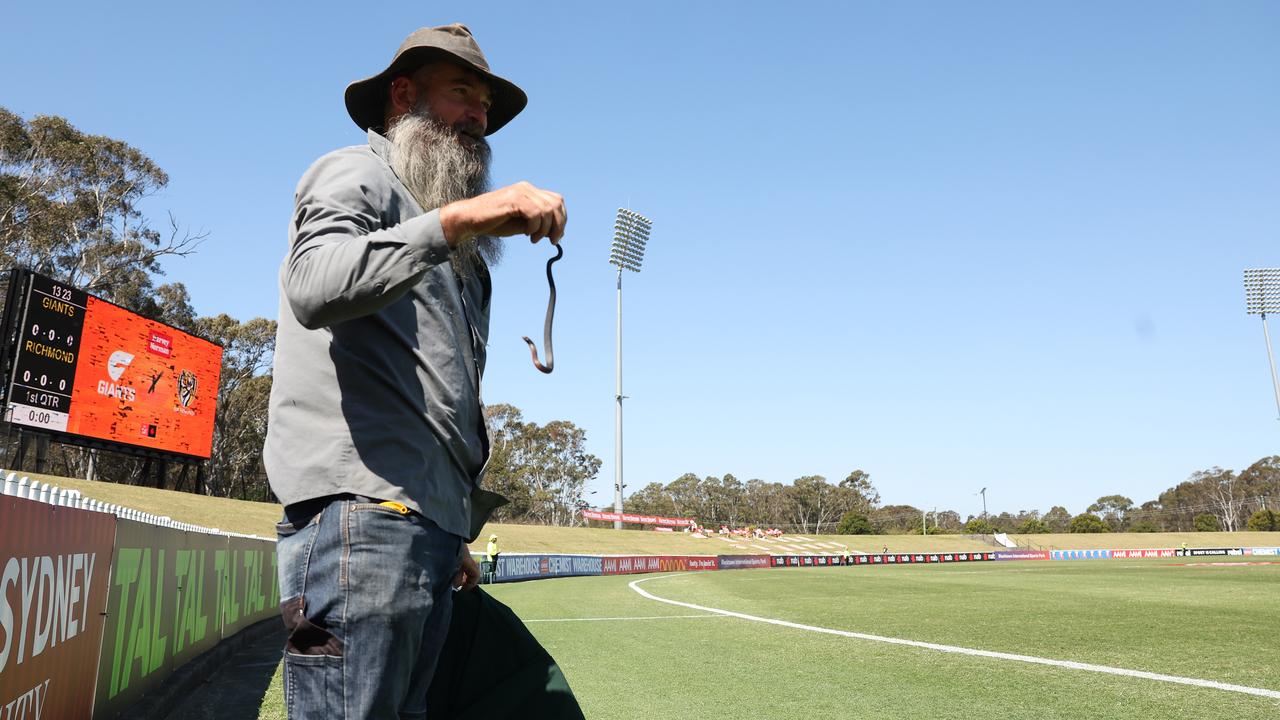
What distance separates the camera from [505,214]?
1.42 metres

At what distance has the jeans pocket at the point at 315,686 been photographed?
1358mm

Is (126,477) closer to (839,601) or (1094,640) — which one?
(839,601)

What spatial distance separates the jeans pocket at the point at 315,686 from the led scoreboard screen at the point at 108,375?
90.2ft

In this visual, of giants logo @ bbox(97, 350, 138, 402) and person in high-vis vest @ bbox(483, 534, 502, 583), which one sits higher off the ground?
giants logo @ bbox(97, 350, 138, 402)

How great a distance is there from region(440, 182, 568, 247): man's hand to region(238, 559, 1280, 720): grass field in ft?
13.4

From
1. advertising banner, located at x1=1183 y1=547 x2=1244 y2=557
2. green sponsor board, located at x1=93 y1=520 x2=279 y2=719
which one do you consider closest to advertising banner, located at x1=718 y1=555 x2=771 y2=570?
advertising banner, located at x1=1183 y1=547 x2=1244 y2=557

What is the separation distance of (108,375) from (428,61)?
29.6 meters

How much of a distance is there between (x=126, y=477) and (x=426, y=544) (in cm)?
5316

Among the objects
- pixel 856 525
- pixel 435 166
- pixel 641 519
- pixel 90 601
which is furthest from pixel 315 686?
pixel 856 525

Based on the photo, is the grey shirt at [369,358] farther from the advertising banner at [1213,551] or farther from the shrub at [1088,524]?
the shrub at [1088,524]

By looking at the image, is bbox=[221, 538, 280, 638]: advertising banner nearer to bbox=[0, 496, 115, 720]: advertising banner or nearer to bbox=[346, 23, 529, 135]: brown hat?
bbox=[0, 496, 115, 720]: advertising banner

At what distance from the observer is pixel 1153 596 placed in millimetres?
14242

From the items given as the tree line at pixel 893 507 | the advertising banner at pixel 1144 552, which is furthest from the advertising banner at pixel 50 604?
the tree line at pixel 893 507

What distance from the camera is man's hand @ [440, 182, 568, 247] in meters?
1.40
